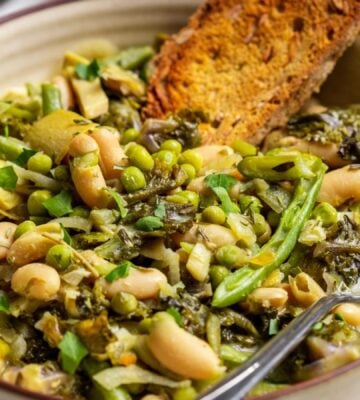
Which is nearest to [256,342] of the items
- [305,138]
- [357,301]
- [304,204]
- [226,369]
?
[226,369]

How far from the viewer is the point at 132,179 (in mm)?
2793

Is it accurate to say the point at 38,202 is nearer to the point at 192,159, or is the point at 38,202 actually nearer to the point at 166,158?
the point at 166,158

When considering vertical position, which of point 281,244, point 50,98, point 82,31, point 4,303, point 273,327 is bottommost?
point 273,327

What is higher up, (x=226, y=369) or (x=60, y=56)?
(x=60, y=56)

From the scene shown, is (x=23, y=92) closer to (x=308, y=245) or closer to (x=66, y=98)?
(x=66, y=98)

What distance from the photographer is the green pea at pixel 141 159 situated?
2.88 meters

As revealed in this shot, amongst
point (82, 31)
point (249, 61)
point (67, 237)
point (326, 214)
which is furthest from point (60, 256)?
point (82, 31)

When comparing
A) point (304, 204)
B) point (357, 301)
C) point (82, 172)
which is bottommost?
point (357, 301)

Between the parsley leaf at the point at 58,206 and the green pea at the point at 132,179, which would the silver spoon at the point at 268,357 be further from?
the parsley leaf at the point at 58,206

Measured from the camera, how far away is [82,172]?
2.74 meters

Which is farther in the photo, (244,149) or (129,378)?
(244,149)

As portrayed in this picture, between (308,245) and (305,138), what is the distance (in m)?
0.69

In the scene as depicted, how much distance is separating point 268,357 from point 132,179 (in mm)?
922

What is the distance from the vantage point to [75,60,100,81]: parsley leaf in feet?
12.2
